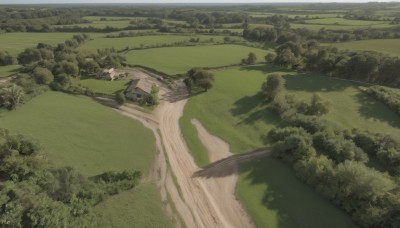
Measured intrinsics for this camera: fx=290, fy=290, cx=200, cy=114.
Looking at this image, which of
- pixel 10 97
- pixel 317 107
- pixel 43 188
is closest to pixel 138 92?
pixel 10 97

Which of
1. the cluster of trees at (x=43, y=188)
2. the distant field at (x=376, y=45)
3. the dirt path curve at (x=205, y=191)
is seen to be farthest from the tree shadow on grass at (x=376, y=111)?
the cluster of trees at (x=43, y=188)

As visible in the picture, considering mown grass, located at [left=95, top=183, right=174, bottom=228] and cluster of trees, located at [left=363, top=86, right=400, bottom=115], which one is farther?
cluster of trees, located at [left=363, top=86, right=400, bottom=115]

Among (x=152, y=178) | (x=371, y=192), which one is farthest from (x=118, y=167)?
(x=371, y=192)

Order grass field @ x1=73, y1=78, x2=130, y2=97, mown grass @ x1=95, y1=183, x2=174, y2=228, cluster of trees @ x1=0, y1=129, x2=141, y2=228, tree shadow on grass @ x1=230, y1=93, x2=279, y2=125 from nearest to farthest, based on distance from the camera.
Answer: cluster of trees @ x1=0, y1=129, x2=141, y2=228
mown grass @ x1=95, y1=183, x2=174, y2=228
tree shadow on grass @ x1=230, y1=93, x2=279, y2=125
grass field @ x1=73, y1=78, x2=130, y2=97

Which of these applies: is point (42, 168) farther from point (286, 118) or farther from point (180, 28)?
point (180, 28)

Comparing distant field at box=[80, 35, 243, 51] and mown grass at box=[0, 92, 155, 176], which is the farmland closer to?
mown grass at box=[0, 92, 155, 176]

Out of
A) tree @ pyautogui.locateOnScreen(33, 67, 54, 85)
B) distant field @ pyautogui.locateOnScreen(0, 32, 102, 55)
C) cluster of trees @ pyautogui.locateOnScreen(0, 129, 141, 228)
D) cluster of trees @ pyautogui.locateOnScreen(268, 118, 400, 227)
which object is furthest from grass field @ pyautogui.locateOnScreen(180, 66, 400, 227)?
distant field @ pyautogui.locateOnScreen(0, 32, 102, 55)
